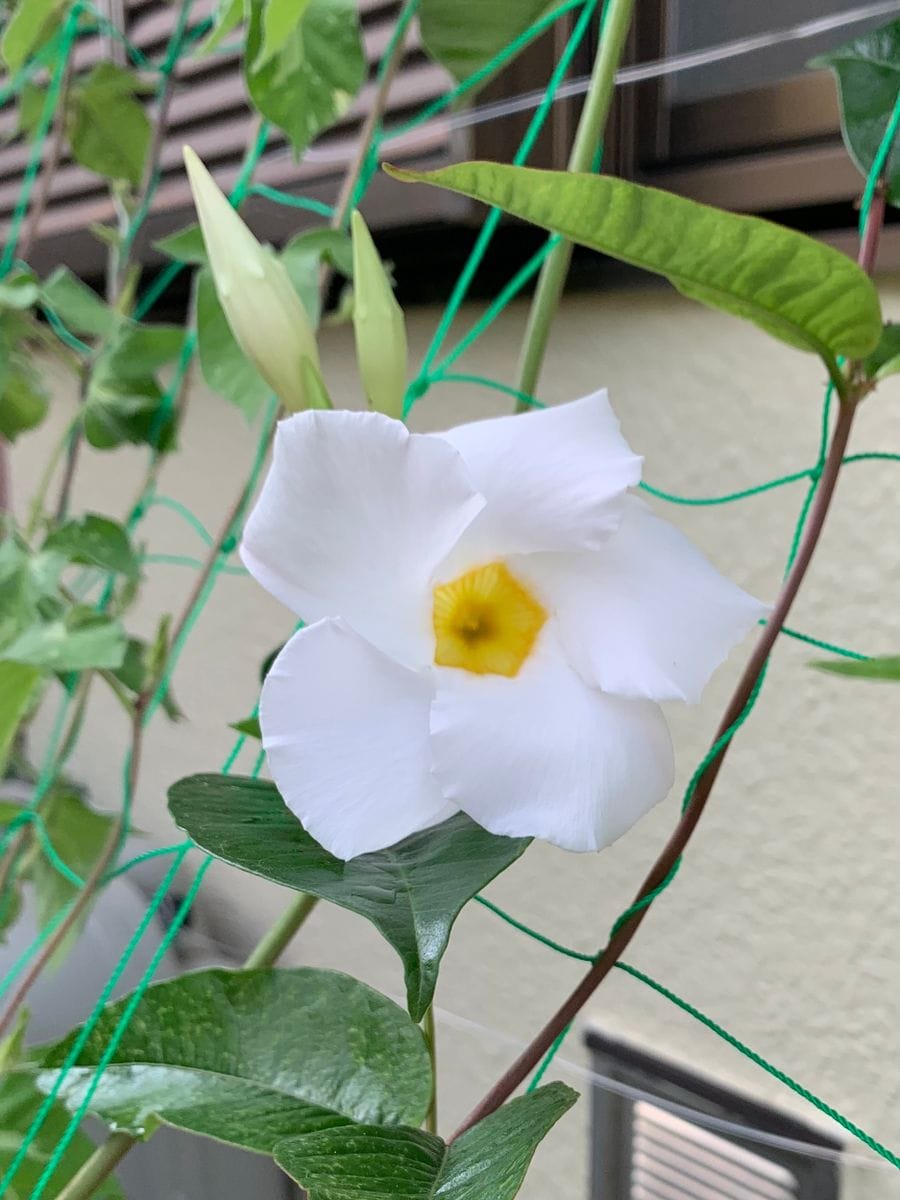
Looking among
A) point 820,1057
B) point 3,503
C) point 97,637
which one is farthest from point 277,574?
point 3,503

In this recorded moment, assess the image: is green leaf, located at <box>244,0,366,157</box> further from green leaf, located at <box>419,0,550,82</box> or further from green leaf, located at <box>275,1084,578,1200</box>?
green leaf, located at <box>275,1084,578,1200</box>

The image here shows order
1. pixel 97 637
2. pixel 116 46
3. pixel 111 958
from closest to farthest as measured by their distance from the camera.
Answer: pixel 97 637, pixel 116 46, pixel 111 958

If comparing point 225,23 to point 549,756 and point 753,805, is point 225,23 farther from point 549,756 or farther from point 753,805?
point 753,805

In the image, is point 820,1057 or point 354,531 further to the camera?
point 820,1057

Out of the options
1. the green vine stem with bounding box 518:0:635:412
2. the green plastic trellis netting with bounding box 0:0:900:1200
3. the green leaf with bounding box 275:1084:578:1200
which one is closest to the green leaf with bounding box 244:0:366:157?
the green plastic trellis netting with bounding box 0:0:900:1200

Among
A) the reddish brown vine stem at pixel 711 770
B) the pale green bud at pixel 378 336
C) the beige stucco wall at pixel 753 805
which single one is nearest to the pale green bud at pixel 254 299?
the pale green bud at pixel 378 336

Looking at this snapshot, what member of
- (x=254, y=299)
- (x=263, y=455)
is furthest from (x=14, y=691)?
(x=254, y=299)

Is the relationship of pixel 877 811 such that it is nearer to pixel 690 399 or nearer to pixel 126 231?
pixel 690 399
